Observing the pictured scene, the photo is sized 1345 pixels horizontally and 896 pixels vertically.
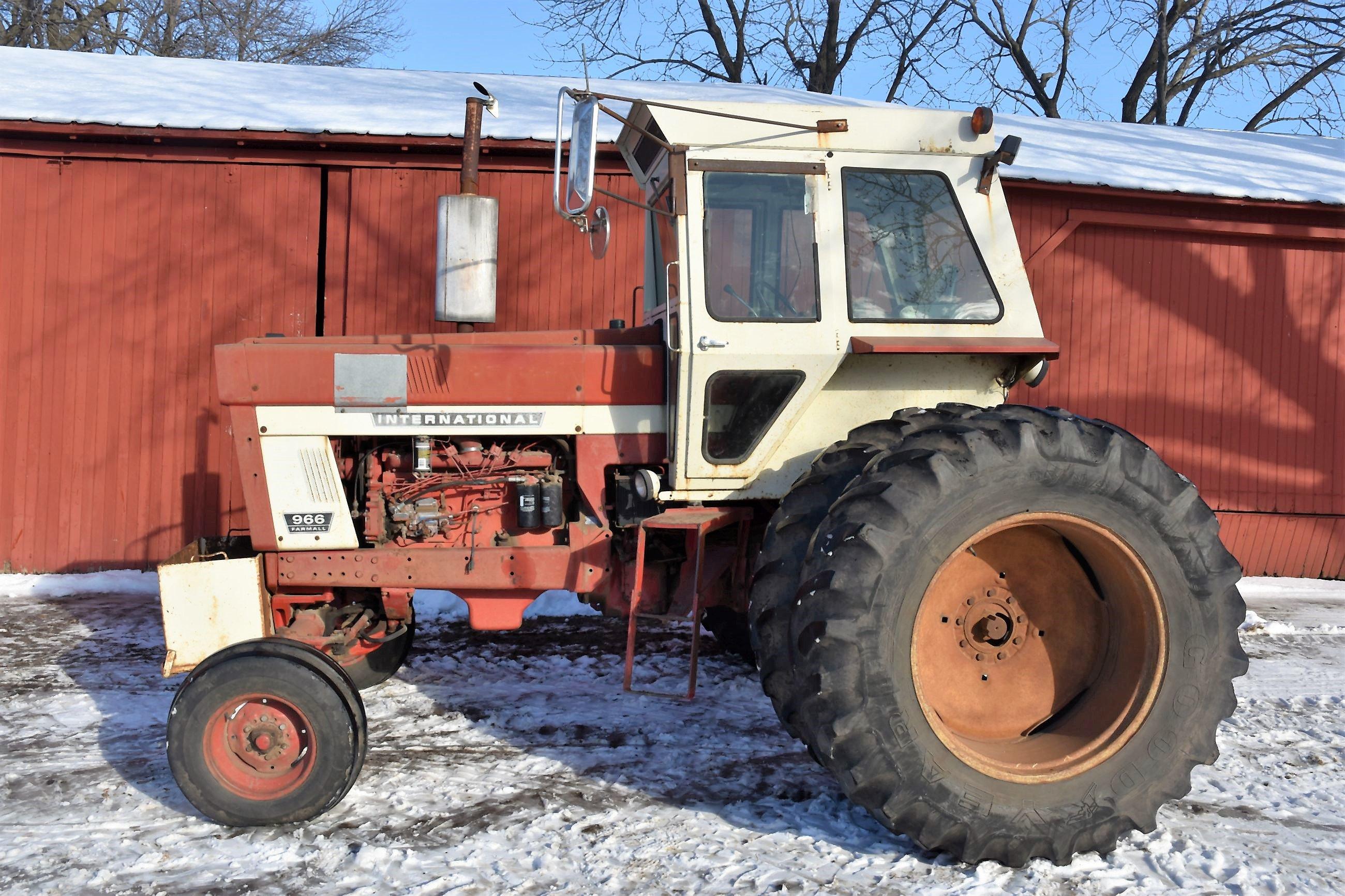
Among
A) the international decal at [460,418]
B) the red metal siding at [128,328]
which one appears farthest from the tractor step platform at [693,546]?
the red metal siding at [128,328]

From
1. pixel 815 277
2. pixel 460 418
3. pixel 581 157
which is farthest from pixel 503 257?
pixel 581 157

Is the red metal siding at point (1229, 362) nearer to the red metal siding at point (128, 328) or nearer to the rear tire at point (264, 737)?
the red metal siding at point (128, 328)

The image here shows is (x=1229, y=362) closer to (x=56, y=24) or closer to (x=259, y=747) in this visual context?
(x=259, y=747)

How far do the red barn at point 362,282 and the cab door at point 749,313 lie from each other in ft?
14.0

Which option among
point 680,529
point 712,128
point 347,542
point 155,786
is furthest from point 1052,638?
point 155,786

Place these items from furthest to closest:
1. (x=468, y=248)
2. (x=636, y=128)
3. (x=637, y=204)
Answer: (x=468, y=248)
(x=637, y=204)
(x=636, y=128)

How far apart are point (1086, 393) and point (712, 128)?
6.00 meters

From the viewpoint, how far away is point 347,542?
3.91 metres

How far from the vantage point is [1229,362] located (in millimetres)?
8609

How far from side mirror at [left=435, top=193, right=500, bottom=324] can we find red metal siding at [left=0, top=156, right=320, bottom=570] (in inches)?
157

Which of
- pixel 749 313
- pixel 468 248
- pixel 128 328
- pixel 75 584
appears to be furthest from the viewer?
pixel 128 328

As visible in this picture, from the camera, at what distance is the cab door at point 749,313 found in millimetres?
3604

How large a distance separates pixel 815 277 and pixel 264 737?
2.49 meters

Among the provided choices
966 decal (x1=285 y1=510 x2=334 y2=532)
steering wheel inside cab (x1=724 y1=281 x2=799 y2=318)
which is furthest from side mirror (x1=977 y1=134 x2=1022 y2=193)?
966 decal (x1=285 y1=510 x2=334 y2=532)
